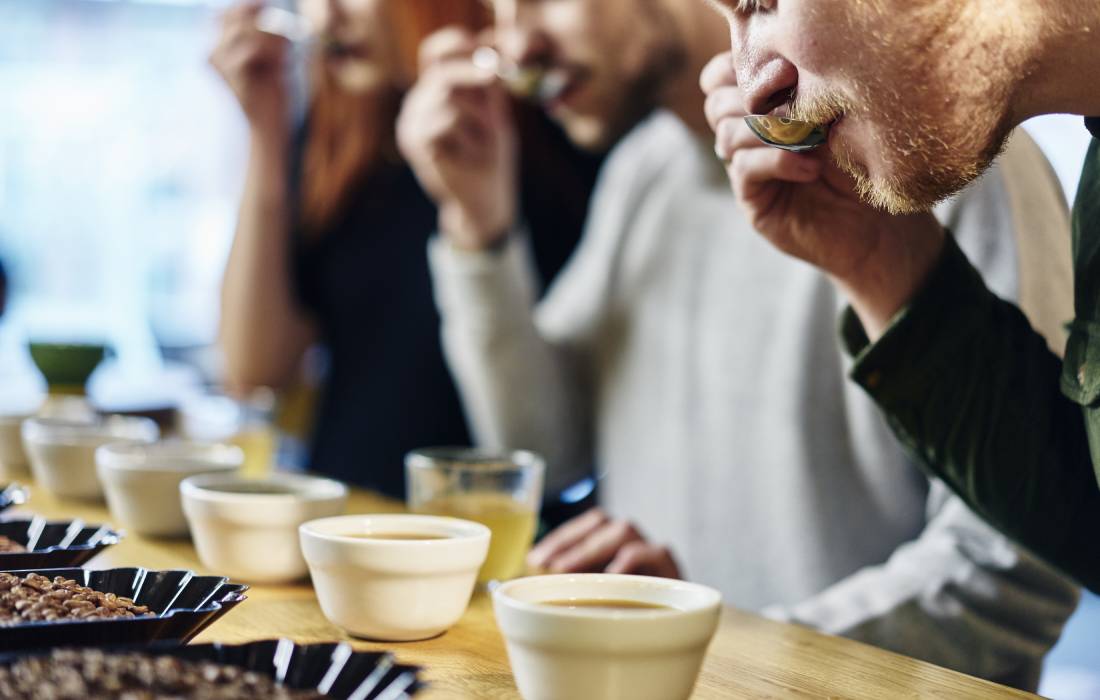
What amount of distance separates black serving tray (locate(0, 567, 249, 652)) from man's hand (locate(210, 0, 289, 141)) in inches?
69.2

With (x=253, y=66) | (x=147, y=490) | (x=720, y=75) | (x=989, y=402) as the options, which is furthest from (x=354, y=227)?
(x=989, y=402)

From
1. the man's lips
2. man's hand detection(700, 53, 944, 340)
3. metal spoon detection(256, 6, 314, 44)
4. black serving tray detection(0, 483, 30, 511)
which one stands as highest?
metal spoon detection(256, 6, 314, 44)

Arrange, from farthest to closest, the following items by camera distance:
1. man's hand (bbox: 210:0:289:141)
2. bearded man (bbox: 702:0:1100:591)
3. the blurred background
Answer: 1. the blurred background
2. man's hand (bbox: 210:0:289:141)
3. bearded man (bbox: 702:0:1100:591)

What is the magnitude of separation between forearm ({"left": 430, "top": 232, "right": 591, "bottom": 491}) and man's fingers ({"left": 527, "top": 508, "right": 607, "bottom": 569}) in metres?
0.61

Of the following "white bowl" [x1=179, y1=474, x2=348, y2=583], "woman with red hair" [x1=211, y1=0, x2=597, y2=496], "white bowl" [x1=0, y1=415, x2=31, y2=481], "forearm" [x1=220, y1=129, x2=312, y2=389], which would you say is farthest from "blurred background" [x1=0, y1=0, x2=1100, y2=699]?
"white bowl" [x1=179, y1=474, x2=348, y2=583]

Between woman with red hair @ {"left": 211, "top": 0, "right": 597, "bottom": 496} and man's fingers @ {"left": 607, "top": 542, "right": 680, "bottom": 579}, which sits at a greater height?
woman with red hair @ {"left": 211, "top": 0, "right": 597, "bottom": 496}

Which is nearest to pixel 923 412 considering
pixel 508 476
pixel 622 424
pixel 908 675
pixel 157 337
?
pixel 908 675

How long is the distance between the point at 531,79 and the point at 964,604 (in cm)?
108

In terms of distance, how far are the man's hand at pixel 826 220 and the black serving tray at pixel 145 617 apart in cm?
52

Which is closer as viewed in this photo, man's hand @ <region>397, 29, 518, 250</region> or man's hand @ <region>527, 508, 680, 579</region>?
man's hand @ <region>527, 508, 680, 579</region>

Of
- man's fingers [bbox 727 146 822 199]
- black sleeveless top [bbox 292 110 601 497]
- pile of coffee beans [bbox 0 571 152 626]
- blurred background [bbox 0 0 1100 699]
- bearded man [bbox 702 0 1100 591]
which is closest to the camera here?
pile of coffee beans [bbox 0 571 152 626]

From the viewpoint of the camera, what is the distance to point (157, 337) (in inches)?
206

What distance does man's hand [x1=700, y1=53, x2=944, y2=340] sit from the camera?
0.91 meters

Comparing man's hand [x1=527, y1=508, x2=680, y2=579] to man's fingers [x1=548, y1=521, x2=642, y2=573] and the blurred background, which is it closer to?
man's fingers [x1=548, y1=521, x2=642, y2=573]
